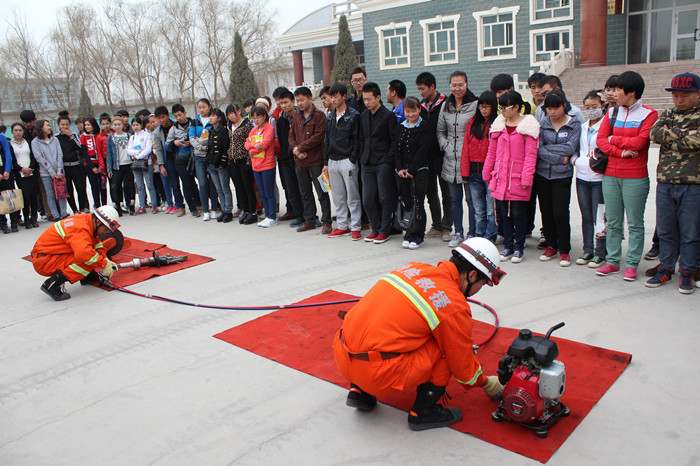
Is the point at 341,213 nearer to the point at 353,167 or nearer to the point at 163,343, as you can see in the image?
the point at 353,167

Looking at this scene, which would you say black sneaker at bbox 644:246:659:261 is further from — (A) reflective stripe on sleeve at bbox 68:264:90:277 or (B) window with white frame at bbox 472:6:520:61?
(B) window with white frame at bbox 472:6:520:61

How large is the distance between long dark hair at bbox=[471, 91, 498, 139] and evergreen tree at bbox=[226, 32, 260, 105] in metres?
30.1

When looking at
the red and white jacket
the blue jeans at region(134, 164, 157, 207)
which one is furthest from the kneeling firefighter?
the blue jeans at region(134, 164, 157, 207)

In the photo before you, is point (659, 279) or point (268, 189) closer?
point (659, 279)

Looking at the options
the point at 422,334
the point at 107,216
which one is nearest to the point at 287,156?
the point at 107,216

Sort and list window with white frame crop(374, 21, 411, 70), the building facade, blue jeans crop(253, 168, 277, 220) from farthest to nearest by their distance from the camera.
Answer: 1. window with white frame crop(374, 21, 411, 70)
2. the building facade
3. blue jeans crop(253, 168, 277, 220)

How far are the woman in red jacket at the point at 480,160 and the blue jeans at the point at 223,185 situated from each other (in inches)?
153

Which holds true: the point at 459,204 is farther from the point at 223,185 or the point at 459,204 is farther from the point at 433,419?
the point at 223,185

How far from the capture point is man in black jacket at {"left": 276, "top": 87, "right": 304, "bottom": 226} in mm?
7692

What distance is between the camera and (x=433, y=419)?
298cm

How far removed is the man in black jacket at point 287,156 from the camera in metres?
7.69

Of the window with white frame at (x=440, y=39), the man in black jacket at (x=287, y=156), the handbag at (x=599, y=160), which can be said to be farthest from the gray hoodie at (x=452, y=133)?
the window with white frame at (x=440, y=39)

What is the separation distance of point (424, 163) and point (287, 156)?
7.74 feet

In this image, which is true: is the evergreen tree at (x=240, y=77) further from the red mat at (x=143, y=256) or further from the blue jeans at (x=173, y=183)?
the red mat at (x=143, y=256)
